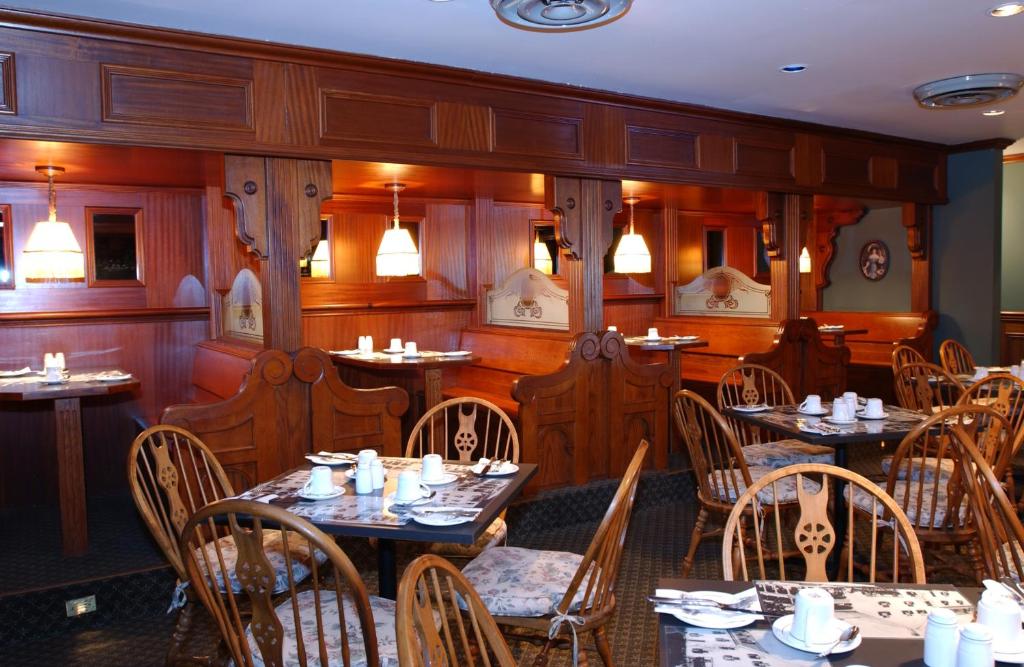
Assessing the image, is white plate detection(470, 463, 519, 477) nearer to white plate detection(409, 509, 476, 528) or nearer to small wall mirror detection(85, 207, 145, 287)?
white plate detection(409, 509, 476, 528)

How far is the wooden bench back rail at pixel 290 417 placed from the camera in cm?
370

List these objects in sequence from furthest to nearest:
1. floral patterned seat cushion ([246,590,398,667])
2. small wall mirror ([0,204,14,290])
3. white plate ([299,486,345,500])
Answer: small wall mirror ([0,204,14,290]) → white plate ([299,486,345,500]) → floral patterned seat cushion ([246,590,398,667])

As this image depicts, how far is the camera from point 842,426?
3.57 metres

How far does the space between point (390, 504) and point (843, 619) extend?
1.37 m

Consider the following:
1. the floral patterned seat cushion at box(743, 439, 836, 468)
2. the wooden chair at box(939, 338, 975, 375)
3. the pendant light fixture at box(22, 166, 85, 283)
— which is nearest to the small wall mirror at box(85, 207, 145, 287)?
the pendant light fixture at box(22, 166, 85, 283)

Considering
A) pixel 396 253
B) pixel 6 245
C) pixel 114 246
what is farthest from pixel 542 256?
pixel 6 245

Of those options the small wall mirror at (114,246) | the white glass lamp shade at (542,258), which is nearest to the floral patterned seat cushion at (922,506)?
the white glass lamp shade at (542,258)

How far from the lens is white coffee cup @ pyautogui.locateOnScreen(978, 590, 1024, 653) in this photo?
1367 millimetres

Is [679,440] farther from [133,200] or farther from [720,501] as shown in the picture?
[133,200]

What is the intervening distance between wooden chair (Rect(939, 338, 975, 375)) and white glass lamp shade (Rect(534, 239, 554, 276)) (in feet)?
11.7

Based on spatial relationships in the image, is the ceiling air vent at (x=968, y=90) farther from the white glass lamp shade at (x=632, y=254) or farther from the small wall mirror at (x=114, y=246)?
the small wall mirror at (x=114, y=246)

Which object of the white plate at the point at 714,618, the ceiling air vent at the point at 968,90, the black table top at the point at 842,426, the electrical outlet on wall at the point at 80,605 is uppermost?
the ceiling air vent at the point at 968,90

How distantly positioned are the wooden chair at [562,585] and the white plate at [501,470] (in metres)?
0.28

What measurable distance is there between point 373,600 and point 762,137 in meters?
4.55
